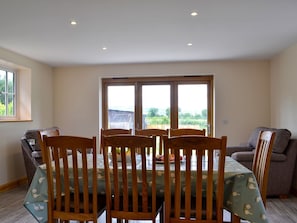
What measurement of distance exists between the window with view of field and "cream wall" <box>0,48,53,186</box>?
120cm

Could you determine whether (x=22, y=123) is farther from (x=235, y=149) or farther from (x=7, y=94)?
(x=235, y=149)

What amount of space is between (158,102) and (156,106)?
10cm

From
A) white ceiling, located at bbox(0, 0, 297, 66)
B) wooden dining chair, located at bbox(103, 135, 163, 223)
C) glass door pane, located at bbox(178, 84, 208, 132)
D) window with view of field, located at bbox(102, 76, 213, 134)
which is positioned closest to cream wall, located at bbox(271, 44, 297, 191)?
white ceiling, located at bbox(0, 0, 297, 66)

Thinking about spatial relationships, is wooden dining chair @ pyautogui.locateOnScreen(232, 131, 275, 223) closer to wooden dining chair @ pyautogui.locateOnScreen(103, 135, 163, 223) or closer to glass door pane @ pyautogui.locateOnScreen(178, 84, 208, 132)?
wooden dining chair @ pyautogui.locateOnScreen(103, 135, 163, 223)

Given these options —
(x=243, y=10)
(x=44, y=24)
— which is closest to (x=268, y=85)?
(x=243, y=10)

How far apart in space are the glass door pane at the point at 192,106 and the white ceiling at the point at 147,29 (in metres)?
0.83

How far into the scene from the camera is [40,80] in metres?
5.68

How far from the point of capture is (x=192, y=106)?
19.2ft

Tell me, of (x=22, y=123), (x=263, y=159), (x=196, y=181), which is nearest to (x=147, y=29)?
(x=263, y=159)

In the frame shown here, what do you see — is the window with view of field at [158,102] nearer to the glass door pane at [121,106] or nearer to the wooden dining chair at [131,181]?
the glass door pane at [121,106]

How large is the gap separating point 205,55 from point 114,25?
7.26 feet

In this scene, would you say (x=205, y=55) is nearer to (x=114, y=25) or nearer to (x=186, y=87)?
(x=186, y=87)

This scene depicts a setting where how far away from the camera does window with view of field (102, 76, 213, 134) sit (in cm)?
585

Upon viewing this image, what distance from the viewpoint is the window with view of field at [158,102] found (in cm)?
585
